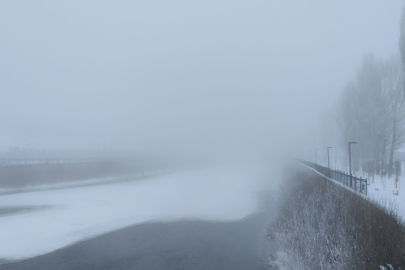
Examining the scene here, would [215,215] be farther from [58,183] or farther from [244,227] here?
[58,183]

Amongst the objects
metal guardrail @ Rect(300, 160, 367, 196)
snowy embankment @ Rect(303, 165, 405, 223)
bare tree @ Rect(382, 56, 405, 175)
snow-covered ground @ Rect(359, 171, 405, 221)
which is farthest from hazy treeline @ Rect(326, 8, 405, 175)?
snowy embankment @ Rect(303, 165, 405, 223)

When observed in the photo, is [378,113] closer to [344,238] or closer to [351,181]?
[351,181]

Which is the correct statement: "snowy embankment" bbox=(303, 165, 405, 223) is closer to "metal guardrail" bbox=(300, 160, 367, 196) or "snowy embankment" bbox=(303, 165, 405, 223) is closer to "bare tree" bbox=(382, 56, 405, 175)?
"metal guardrail" bbox=(300, 160, 367, 196)

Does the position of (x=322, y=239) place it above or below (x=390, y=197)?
above

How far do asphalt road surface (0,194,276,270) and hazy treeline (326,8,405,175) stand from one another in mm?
22887

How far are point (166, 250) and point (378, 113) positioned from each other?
30995mm

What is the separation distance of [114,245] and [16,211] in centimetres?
1192

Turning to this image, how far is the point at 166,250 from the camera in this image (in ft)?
45.0

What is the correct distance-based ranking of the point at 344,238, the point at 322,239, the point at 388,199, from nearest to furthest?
the point at 344,238 → the point at 322,239 → the point at 388,199

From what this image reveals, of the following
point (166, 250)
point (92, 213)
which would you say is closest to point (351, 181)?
point (166, 250)

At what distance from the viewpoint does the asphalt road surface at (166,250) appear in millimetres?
12000

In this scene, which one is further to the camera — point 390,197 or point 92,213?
point 92,213

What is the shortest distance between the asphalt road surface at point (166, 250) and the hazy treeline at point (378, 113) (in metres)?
22.9

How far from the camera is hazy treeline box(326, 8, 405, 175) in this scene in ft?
114
